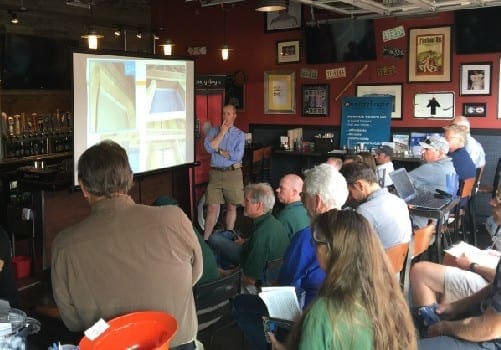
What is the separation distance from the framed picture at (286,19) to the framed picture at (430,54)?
1709mm

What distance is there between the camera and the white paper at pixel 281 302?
92.6 inches

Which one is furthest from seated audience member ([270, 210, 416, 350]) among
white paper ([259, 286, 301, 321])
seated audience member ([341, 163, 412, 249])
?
seated audience member ([341, 163, 412, 249])

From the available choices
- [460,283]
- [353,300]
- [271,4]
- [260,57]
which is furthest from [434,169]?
[260,57]

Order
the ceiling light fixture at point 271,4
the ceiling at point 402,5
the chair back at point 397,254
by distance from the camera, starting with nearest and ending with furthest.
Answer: the chair back at point 397,254
the ceiling light fixture at point 271,4
the ceiling at point 402,5

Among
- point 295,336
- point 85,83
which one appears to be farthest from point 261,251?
point 85,83

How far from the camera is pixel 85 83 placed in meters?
4.80

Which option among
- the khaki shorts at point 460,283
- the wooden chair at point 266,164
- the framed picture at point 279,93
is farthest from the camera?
the framed picture at point 279,93

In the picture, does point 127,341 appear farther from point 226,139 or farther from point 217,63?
point 217,63

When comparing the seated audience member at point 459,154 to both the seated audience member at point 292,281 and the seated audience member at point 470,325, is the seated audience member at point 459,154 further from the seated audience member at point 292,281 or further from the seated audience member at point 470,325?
the seated audience member at point 292,281

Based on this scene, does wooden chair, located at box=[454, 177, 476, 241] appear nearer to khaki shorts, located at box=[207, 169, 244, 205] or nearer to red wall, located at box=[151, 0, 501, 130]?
red wall, located at box=[151, 0, 501, 130]

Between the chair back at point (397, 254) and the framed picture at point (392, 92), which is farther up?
the framed picture at point (392, 92)

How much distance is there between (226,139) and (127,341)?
473 centimetres

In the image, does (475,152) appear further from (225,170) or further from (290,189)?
(290,189)

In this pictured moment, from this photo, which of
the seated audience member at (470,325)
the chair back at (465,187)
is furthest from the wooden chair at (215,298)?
the chair back at (465,187)
